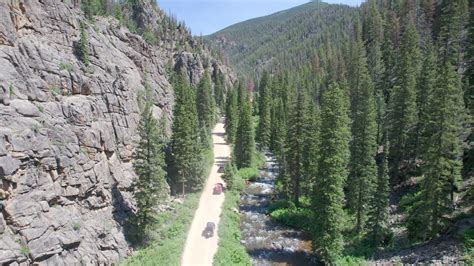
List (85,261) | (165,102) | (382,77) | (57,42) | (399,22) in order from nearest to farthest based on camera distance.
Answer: (85,261) < (57,42) < (165,102) < (382,77) < (399,22)

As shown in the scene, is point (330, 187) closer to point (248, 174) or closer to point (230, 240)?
point (230, 240)

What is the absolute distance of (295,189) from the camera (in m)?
49.2

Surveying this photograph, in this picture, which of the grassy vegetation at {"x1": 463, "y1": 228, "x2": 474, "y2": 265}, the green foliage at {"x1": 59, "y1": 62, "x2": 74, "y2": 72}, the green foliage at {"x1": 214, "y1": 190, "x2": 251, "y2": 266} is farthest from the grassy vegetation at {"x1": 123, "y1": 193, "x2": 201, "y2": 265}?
the grassy vegetation at {"x1": 463, "y1": 228, "x2": 474, "y2": 265}

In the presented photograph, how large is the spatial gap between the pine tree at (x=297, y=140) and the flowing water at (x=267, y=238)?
5413mm

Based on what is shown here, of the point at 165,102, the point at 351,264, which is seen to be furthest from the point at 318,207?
the point at 165,102

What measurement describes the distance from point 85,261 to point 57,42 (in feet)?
77.4

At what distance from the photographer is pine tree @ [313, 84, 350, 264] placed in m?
34.0

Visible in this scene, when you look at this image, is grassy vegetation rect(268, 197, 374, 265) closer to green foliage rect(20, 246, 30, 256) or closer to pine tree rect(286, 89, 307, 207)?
pine tree rect(286, 89, 307, 207)

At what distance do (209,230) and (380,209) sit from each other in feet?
56.7

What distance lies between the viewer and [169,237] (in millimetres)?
39438

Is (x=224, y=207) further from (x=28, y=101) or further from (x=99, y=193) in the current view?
(x=28, y=101)

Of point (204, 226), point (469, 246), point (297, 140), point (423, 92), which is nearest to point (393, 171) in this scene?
point (423, 92)

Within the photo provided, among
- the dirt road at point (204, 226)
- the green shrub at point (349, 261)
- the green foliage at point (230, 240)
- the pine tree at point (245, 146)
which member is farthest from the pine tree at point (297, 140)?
the pine tree at point (245, 146)

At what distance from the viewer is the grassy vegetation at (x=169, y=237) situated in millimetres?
34766
